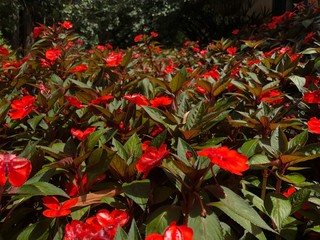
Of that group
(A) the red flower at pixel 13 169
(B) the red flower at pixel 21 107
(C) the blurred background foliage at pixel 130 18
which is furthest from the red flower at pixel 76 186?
(C) the blurred background foliage at pixel 130 18

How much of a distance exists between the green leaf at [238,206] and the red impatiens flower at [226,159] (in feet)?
0.23

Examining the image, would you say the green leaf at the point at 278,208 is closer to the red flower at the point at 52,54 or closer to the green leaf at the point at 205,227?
the green leaf at the point at 205,227

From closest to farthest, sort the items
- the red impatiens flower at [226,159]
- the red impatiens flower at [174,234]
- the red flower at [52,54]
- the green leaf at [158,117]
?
the red impatiens flower at [174,234] → the red impatiens flower at [226,159] → the green leaf at [158,117] → the red flower at [52,54]

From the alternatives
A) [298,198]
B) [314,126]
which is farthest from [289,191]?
[314,126]

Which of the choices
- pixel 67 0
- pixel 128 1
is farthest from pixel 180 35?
pixel 67 0

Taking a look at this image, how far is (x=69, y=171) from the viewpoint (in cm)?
102

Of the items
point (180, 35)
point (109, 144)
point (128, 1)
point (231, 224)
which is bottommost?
point (180, 35)

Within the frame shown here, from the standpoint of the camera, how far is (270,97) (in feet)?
4.95

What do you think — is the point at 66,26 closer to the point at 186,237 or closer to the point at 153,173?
the point at 153,173

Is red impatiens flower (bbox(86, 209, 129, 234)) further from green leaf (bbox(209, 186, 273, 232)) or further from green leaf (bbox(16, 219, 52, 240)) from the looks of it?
green leaf (bbox(209, 186, 273, 232))

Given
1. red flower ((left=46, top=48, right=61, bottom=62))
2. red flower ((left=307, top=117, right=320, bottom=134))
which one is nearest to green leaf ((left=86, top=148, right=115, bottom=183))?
red flower ((left=307, top=117, right=320, bottom=134))

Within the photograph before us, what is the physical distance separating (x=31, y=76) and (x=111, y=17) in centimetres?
1201

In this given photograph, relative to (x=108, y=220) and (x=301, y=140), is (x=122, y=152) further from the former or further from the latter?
(x=301, y=140)

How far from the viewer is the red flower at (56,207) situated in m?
0.85
